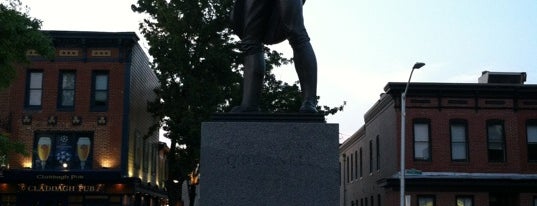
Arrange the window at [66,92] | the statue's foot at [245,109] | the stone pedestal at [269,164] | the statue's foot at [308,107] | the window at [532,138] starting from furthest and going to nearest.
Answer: the window at [532,138] → the window at [66,92] → the statue's foot at [245,109] → the statue's foot at [308,107] → the stone pedestal at [269,164]

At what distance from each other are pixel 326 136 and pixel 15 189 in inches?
1109

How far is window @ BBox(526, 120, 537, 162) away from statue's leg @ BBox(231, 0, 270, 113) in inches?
1218

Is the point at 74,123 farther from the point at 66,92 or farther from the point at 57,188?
the point at 57,188

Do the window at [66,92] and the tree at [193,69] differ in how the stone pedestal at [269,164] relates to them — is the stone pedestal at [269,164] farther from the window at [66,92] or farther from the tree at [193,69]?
the window at [66,92]

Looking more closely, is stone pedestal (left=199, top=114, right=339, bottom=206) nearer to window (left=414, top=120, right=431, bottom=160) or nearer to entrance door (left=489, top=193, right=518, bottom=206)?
window (left=414, top=120, right=431, bottom=160)

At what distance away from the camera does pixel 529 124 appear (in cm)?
3656

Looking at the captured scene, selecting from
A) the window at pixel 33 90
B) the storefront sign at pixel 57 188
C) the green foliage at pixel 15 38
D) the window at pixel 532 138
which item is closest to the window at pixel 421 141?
the window at pixel 532 138

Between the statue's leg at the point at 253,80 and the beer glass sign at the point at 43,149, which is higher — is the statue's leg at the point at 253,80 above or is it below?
below

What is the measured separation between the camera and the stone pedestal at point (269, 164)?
7746 mm

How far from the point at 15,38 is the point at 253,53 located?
13.1 metres

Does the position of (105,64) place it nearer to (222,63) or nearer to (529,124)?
(222,63)

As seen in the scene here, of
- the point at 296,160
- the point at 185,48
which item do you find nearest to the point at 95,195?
the point at 185,48

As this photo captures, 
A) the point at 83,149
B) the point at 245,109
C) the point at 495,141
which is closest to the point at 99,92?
the point at 83,149

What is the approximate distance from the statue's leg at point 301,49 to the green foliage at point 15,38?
13.2 metres
